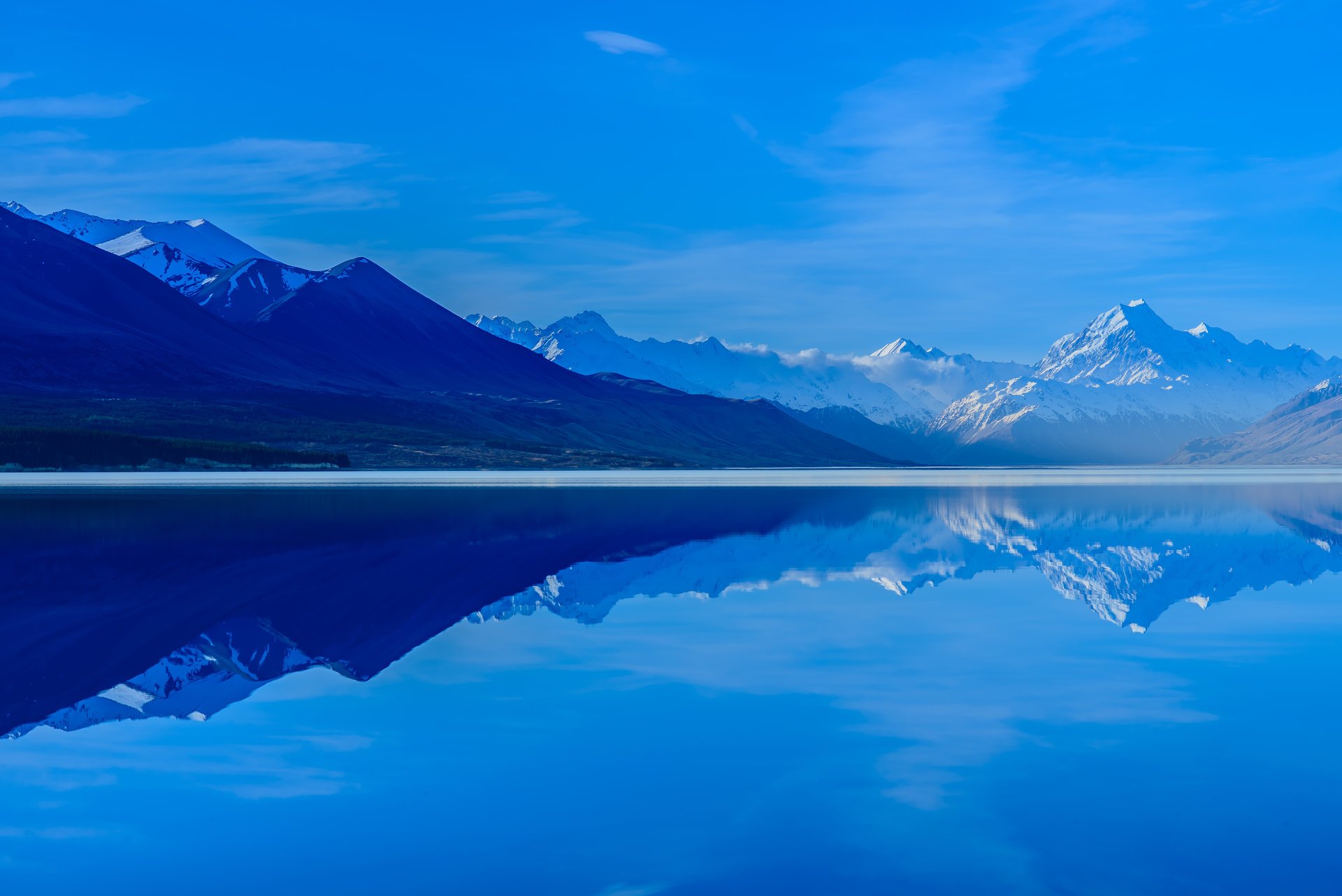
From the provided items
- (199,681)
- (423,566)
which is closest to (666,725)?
(199,681)

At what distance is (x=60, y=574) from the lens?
35.5 m

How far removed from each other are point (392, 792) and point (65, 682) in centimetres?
916

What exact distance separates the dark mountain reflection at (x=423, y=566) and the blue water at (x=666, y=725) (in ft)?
0.70

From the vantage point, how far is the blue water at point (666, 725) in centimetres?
1275

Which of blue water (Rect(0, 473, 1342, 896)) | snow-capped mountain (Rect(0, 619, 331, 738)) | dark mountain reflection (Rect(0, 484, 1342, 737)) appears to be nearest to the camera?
blue water (Rect(0, 473, 1342, 896))

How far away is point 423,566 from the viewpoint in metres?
38.2

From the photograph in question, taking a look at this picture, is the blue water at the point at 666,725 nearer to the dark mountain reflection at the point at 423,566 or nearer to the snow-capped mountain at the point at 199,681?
the snow-capped mountain at the point at 199,681

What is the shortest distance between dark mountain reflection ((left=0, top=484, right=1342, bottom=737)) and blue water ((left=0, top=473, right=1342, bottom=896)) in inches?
8.4

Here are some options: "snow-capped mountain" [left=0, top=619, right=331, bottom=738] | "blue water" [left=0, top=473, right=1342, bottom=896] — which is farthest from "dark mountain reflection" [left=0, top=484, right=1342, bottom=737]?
"blue water" [left=0, top=473, right=1342, bottom=896]

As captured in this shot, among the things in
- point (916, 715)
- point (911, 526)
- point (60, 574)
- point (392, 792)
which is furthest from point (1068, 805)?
point (911, 526)

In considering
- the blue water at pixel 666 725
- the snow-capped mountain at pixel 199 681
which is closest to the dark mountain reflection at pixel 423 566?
the snow-capped mountain at pixel 199 681

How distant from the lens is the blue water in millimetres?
12750

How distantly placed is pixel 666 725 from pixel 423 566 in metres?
21.3

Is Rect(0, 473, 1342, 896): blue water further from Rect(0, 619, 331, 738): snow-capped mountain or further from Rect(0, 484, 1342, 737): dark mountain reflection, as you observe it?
Rect(0, 484, 1342, 737): dark mountain reflection
